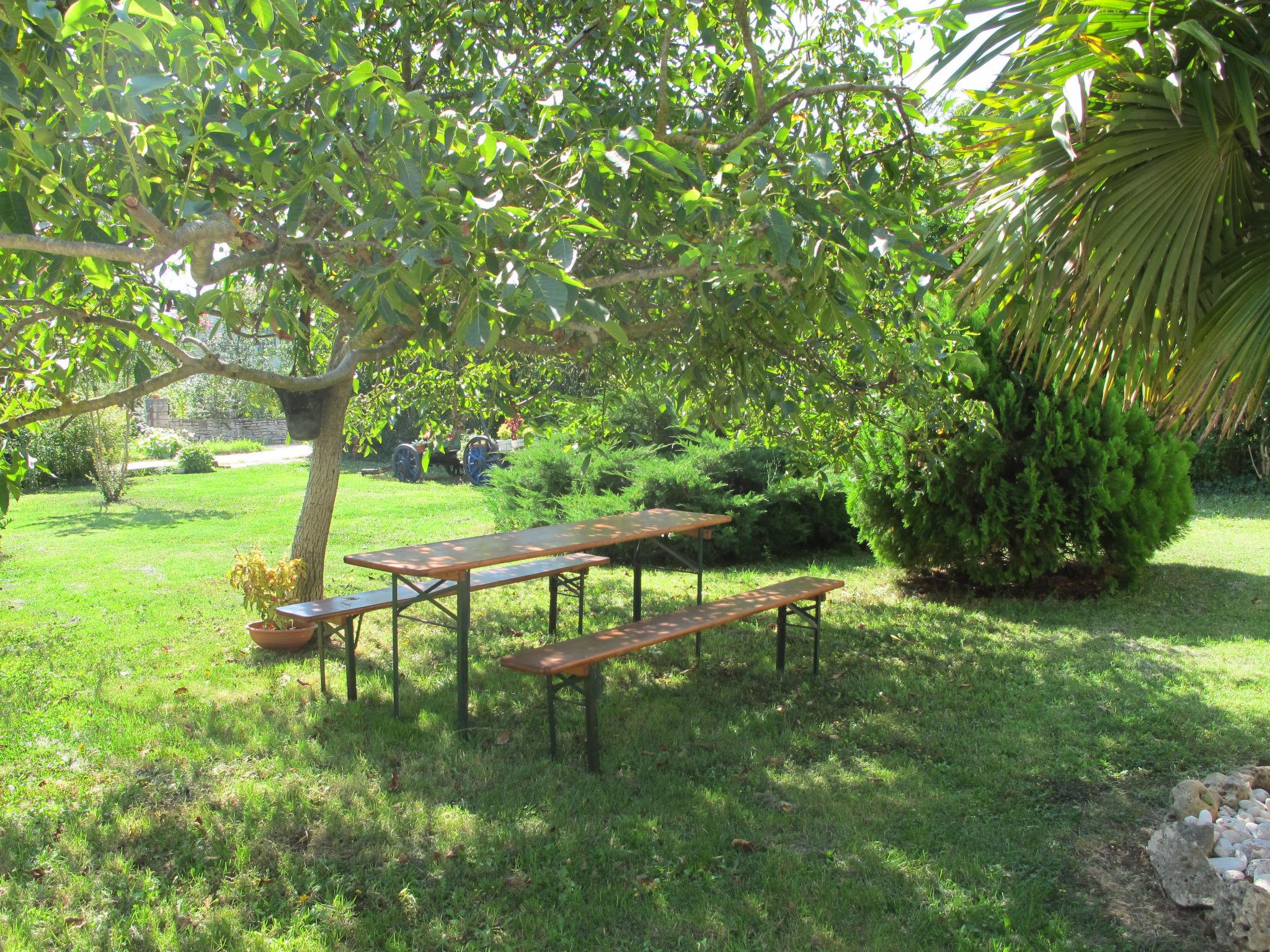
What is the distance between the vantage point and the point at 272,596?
575 centimetres

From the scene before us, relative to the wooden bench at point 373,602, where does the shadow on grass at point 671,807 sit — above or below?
below

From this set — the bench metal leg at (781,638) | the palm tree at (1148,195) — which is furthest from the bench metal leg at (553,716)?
the palm tree at (1148,195)

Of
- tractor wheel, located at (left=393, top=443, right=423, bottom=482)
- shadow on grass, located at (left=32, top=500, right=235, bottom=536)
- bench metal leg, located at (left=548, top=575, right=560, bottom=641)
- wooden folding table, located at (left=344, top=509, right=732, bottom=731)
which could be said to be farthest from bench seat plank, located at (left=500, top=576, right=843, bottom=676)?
tractor wheel, located at (left=393, top=443, right=423, bottom=482)

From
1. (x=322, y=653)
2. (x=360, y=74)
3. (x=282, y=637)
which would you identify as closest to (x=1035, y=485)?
(x=322, y=653)

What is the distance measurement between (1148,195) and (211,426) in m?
29.4

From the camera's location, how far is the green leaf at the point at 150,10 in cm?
201

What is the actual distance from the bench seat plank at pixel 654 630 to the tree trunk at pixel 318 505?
2195mm

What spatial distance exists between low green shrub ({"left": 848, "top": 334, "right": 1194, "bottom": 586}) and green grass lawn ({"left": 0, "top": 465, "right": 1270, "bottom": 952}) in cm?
52

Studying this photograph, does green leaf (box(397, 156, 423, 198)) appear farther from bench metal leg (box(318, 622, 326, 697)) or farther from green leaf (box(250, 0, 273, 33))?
bench metal leg (box(318, 622, 326, 697))

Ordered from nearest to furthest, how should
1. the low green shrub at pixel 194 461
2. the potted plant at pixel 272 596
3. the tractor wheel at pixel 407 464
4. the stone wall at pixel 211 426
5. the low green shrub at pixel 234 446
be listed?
the potted plant at pixel 272 596
the tractor wheel at pixel 407 464
the low green shrub at pixel 194 461
the low green shrub at pixel 234 446
the stone wall at pixel 211 426

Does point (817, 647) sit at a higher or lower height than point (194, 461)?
lower

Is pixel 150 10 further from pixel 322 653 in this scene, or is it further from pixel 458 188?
pixel 322 653

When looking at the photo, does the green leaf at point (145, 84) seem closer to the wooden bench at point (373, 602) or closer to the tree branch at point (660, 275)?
the tree branch at point (660, 275)

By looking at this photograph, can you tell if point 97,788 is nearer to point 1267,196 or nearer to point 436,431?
point 436,431
